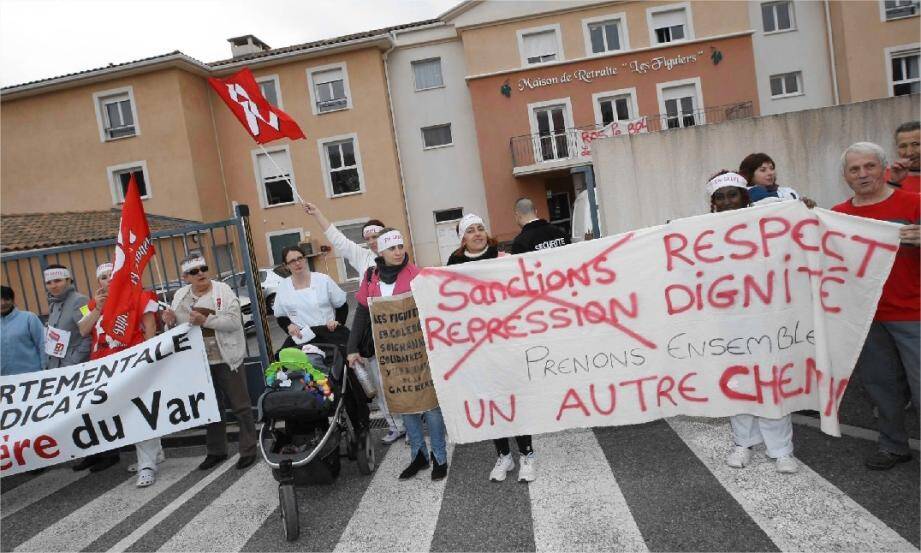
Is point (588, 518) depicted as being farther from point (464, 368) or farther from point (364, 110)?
point (364, 110)

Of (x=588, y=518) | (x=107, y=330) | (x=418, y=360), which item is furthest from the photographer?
(x=107, y=330)

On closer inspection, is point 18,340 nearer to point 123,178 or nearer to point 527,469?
point 527,469

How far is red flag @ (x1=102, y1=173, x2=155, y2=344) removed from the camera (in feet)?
15.8

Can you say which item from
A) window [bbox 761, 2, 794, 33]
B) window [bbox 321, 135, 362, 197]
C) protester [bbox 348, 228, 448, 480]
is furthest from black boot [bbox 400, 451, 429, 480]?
window [bbox 761, 2, 794, 33]

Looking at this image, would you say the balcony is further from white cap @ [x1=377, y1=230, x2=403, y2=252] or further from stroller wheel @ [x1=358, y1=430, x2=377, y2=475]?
stroller wheel @ [x1=358, y1=430, x2=377, y2=475]

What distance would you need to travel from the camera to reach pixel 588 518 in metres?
3.44

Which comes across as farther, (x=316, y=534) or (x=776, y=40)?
(x=776, y=40)

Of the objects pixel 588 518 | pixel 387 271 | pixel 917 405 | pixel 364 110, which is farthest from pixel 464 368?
pixel 364 110

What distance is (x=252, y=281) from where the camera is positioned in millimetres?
6242

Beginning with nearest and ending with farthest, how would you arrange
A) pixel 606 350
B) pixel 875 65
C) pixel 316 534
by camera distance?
pixel 316 534, pixel 606 350, pixel 875 65

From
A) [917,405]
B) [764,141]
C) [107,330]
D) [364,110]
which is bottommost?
[917,405]

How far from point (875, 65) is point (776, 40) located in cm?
388

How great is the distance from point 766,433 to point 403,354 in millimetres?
2529

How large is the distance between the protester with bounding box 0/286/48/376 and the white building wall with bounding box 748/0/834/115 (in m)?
26.2
